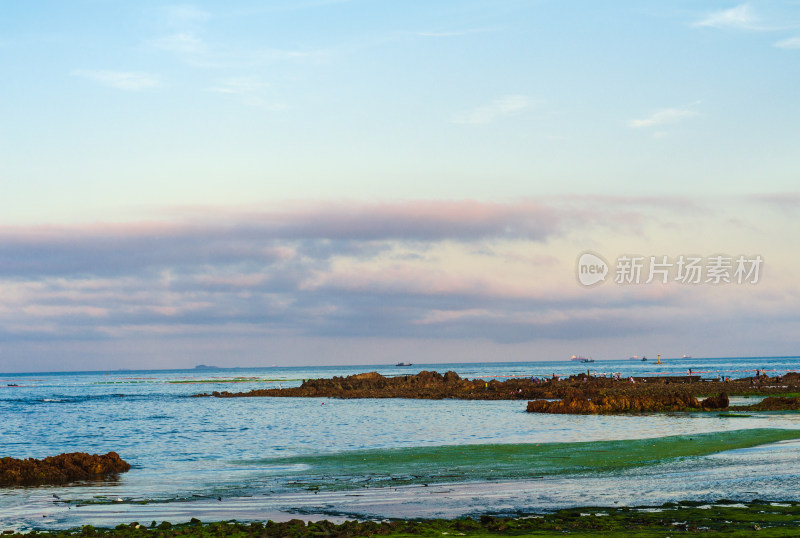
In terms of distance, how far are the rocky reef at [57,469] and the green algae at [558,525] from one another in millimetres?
11397

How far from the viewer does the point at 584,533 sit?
15523mm

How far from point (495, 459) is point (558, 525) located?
48.7ft

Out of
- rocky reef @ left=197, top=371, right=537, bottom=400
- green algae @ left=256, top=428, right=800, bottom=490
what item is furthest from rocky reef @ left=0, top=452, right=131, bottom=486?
rocky reef @ left=197, top=371, right=537, bottom=400

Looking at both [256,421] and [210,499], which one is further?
[256,421]

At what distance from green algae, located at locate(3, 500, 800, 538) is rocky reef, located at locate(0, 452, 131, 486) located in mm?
11397

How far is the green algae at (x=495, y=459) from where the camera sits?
26688 mm

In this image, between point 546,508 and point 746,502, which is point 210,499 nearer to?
point 546,508

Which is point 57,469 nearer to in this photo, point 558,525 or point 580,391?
point 558,525

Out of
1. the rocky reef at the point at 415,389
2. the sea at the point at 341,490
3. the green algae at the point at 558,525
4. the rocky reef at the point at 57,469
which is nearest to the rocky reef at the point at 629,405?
the sea at the point at 341,490

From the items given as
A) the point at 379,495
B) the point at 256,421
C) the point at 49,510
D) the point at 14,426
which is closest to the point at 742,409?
the point at 256,421

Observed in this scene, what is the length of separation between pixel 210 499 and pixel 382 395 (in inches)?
3146

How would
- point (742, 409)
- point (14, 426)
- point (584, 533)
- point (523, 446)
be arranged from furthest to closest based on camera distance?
point (14, 426) → point (742, 409) → point (523, 446) → point (584, 533)

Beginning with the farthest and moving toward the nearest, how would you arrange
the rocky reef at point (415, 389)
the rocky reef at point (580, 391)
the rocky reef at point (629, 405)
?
the rocky reef at point (415, 389) → the rocky reef at point (580, 391) → the rocky reef at point (629, 405)

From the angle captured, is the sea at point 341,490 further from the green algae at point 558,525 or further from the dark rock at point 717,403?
the dark rock at point 717,403
